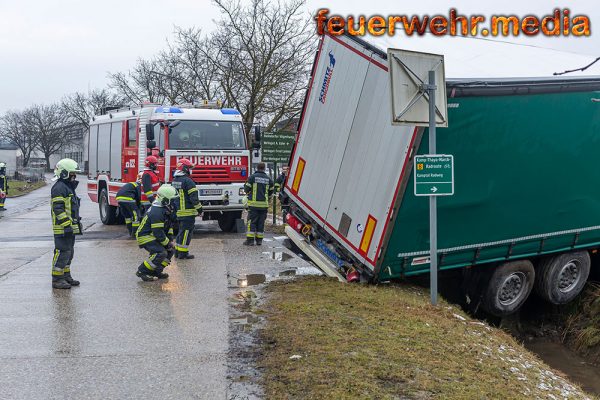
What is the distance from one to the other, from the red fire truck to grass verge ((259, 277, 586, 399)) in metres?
6.94

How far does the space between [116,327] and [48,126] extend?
276 feet

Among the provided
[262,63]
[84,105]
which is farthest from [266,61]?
[84,105]

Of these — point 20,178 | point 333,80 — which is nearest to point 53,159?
point 20,178

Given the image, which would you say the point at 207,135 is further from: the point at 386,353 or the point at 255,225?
the point at 386,353

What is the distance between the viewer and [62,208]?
868 centimetres

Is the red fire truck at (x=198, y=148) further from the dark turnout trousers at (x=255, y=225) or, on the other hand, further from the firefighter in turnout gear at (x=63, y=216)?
the firefighter in turnout gear at (x=63, y=216)

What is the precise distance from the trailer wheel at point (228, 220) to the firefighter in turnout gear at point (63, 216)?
702 centimetres

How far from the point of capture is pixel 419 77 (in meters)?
7.06

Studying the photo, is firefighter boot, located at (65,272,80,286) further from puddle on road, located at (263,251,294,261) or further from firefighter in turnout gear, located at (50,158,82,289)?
puddle on road, located at (263,251,294,261)

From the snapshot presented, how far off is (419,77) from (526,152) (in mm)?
1919

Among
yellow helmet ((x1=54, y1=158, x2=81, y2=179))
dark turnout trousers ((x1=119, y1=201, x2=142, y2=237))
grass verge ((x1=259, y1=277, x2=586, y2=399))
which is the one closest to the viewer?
grass verge ((x1=259, y1=277, x2=586, y2=399))

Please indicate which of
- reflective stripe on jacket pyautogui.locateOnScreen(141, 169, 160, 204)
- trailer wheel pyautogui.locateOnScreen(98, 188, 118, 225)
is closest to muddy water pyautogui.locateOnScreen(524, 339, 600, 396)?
reflective stripe on jacket pyautogui.locateOnScreen(141, 169, 160, 204)

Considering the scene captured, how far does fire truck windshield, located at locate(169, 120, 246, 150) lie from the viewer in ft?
48.0

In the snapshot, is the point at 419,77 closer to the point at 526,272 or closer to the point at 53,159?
the point at 526,272
